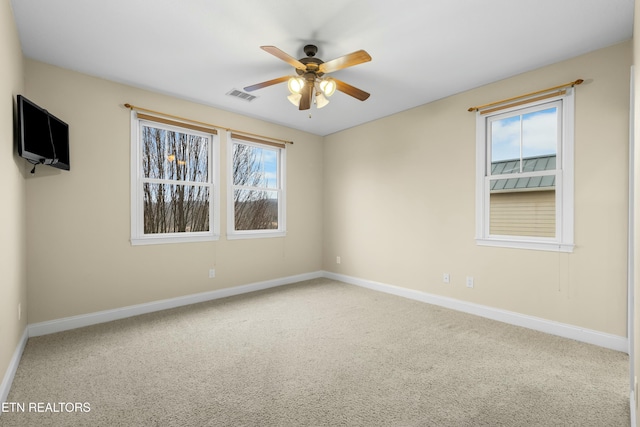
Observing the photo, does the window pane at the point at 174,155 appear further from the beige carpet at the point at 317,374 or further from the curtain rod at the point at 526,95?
the curtain rod at the point at 526,95

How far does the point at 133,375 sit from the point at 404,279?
3.32m

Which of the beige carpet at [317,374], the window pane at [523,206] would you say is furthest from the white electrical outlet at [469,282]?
the window pane at [523,206]

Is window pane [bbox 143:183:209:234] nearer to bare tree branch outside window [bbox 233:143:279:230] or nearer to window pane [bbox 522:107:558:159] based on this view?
bare tree branch outside window [bbox 233:143:279:230]

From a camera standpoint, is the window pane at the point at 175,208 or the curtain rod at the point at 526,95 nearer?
the curtain rod at the point at 526,95

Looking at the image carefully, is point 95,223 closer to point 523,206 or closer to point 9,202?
point 9,202

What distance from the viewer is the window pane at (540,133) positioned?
3010 millimetres

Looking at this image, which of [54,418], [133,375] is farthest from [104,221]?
[54,418]

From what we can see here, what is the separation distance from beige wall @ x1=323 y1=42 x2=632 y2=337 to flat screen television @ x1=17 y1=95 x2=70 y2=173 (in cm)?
370

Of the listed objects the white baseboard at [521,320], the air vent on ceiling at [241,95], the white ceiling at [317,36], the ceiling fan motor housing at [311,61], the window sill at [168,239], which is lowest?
the white baseboard at [521,320]

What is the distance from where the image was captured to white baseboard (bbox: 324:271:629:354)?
2.62 m

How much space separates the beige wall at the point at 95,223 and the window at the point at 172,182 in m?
0.11

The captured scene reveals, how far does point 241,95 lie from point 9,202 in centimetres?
247

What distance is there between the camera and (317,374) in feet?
7.20

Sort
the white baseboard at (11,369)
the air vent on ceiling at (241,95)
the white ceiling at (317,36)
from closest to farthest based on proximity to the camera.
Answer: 1. the white baseboard at (11,369)
2. the white ceiling at (317,36)
3. the air vent on ceiling at (241,95)
